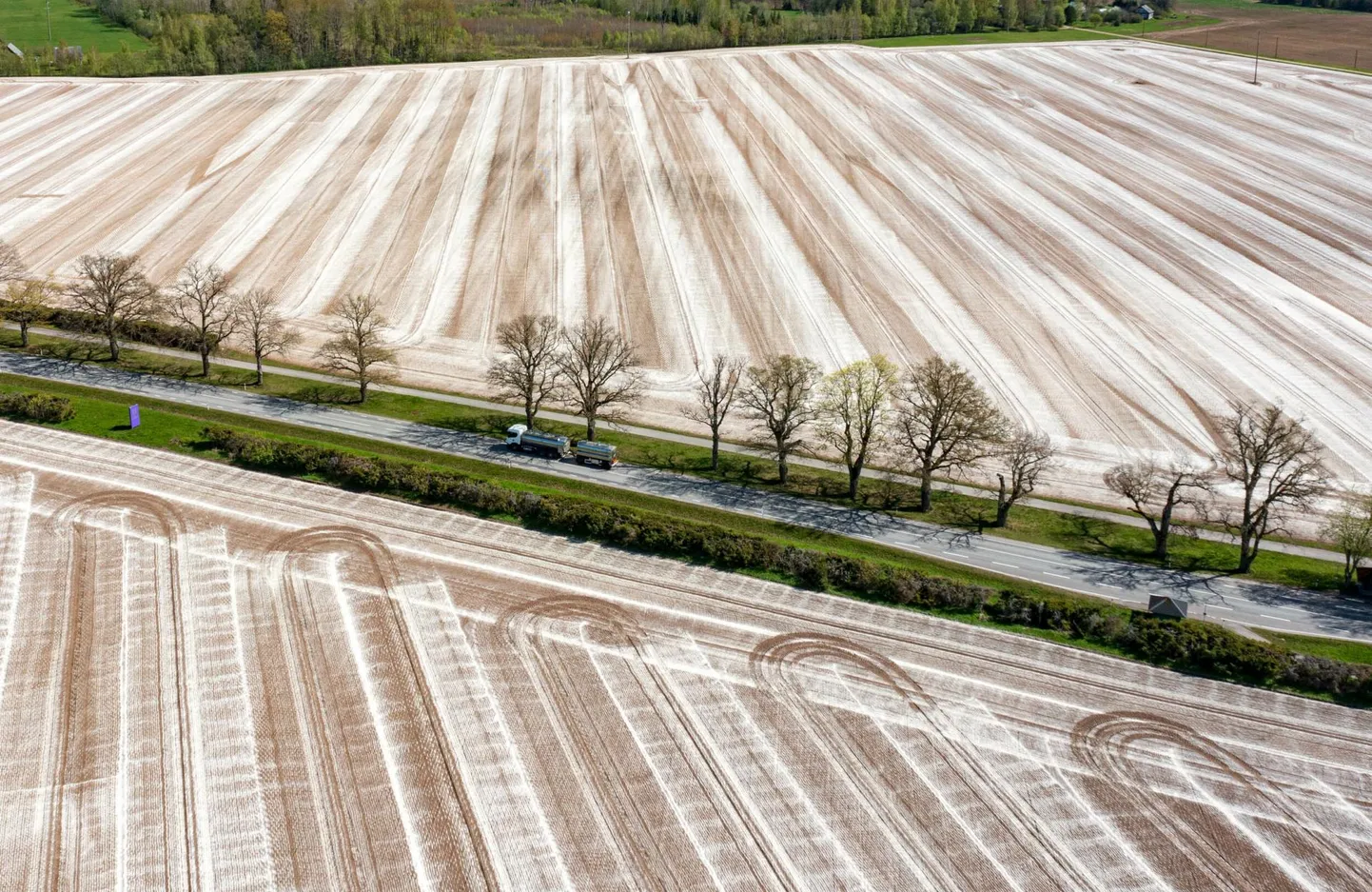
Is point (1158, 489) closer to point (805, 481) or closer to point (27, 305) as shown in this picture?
point (805, 481)

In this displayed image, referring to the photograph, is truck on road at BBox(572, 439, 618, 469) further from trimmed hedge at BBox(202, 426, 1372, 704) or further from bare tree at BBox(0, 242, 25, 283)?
bare tree at BBox(0, 242, 25, 283)

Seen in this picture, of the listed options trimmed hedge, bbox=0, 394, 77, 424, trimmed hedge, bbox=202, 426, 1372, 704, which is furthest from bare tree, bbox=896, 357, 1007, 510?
trimmed hedge, bbox=0, 394, 77, 424

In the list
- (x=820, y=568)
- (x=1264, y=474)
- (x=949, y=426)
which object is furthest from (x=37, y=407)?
(x=1264, y=474)

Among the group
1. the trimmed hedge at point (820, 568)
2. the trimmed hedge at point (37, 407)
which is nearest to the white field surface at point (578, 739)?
the trimmed hedge at point (820, 568)

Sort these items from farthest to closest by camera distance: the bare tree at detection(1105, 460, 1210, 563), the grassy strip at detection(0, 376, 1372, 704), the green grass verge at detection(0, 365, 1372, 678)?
the bare tree at detection(1105, 460, 1210, 563) → the green grass verge at detection(0, 365, 1372, 678) → the grassy strip at detection(0, 376, 1372, 704)

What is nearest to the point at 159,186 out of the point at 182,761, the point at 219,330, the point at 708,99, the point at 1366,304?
the point at 219,330

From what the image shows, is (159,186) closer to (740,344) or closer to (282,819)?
(740,344)
